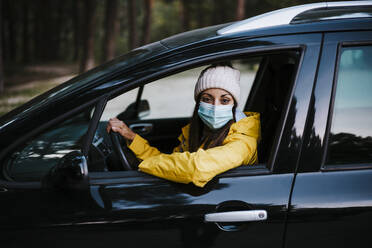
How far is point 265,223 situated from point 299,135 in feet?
1.31

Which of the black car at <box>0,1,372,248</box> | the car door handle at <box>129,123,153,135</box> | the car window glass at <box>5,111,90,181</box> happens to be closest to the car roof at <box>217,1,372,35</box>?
the black car at <box>0,1,372,248</box>

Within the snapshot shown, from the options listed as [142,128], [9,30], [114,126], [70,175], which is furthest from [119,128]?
[9,30]

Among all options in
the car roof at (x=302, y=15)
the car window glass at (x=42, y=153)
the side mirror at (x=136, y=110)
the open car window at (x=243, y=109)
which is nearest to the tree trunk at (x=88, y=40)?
the open car window at (x=243, y=109)

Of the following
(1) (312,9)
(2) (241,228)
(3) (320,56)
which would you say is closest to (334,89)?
(3) (320,56)

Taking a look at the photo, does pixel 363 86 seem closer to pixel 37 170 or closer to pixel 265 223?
pixel 265 223

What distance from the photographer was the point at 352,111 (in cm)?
186

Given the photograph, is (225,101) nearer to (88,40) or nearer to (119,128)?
(119,128)

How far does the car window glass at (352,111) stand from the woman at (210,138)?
0.41 metres

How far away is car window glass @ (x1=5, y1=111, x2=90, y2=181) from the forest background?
4.57 meters

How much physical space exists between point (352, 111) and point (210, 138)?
2.42 ft

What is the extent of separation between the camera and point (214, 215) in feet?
5.58

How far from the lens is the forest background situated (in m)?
14.8

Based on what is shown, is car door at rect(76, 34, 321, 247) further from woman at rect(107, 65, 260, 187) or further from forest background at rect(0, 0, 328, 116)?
forest background at rect(0, 0, 328, 116)

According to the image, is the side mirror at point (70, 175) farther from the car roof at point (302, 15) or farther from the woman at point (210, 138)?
the car roof at point (302, 15)
